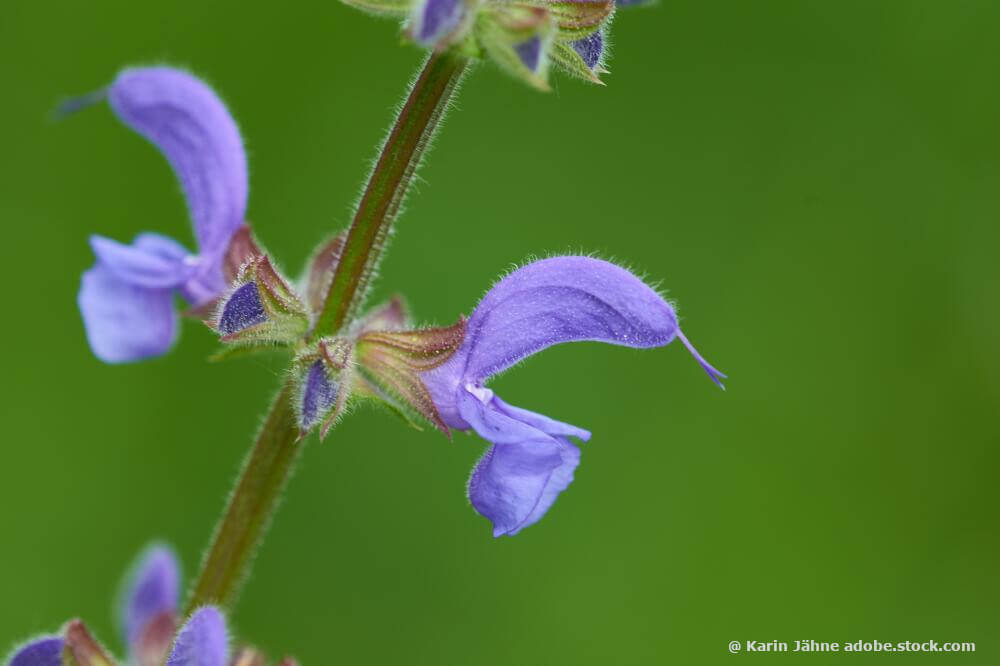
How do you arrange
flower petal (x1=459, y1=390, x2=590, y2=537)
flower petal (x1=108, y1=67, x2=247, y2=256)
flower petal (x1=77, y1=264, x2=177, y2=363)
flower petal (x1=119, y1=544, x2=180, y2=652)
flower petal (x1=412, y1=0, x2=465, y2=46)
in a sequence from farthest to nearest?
flower petal (x1=119, y1=544, x2=180, y2=652) < flower petal (x1=108, y1=67, x2=247, y2=256) < flower petal (x1=77, y1=264, x2=177, y2=363) < flower petal (x1=459, y1=390, x2=590, y2=537) < flower petal (x1=412, y1=0, x2=465, y2=46)

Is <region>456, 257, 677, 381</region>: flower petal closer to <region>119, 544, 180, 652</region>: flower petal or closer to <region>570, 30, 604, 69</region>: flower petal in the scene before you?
<region>570, 30, 604, 69</region>: flower petal

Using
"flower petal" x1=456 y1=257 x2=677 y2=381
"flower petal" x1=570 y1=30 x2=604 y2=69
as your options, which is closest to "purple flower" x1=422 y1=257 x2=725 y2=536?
"flower petal" x1=456 y1=257 x2=677 y2=381

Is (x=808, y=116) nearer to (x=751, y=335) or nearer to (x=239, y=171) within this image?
→ (x=751, y=335)

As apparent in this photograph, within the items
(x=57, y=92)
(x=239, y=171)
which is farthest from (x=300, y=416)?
(x=57, y=92)

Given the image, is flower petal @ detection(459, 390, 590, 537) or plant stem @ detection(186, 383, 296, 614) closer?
flower petal @ detection(459, 390, 590, 537)

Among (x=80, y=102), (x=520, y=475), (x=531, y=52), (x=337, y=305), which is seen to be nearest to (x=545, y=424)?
(x=520, y=475)
